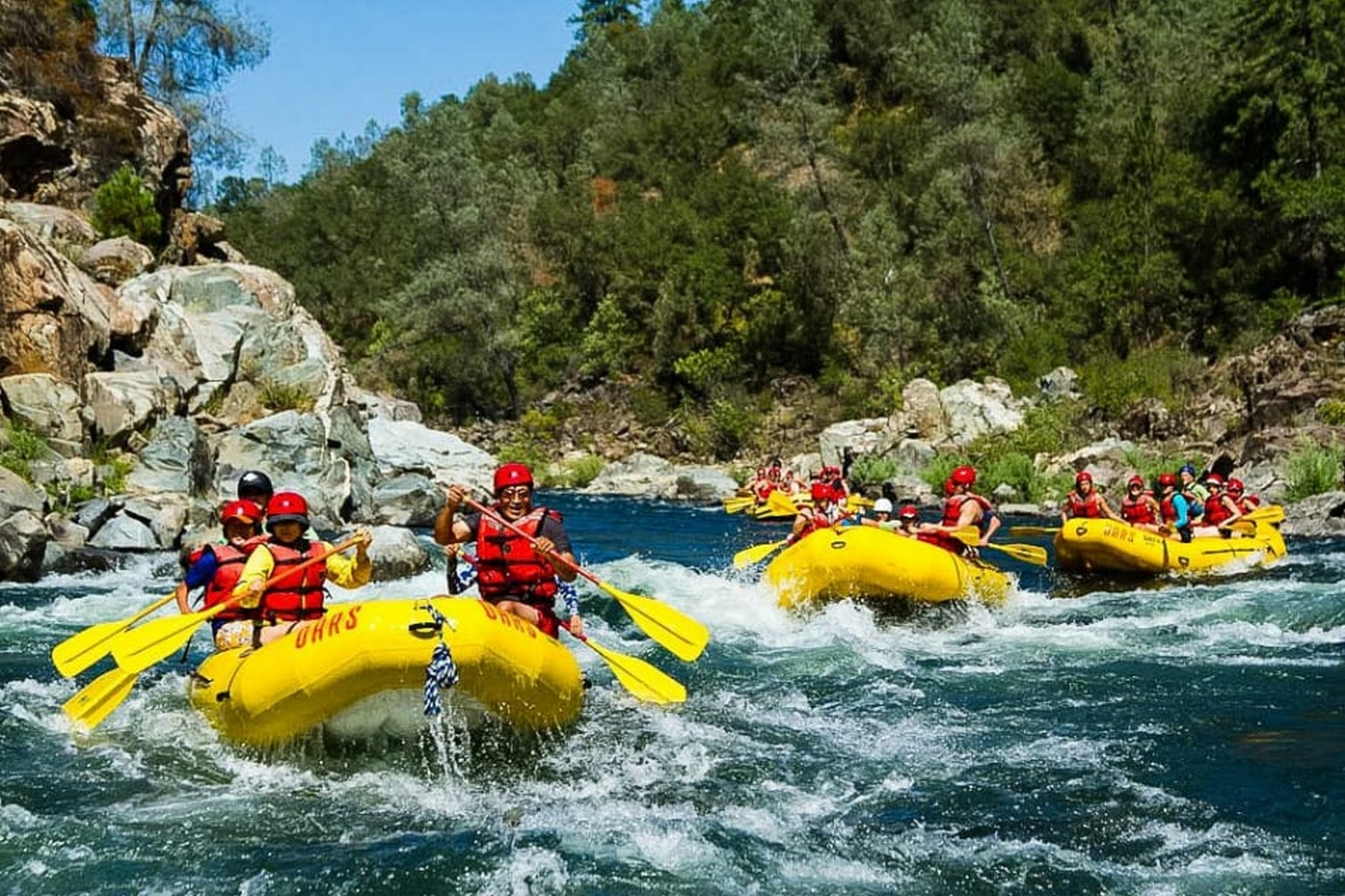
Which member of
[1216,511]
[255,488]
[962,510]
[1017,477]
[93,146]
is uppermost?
[93,146]

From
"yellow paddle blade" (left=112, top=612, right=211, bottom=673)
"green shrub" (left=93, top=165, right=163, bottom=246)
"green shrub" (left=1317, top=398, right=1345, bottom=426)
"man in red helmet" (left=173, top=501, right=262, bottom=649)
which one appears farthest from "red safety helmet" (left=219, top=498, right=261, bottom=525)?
"green shrub" (left=1317, top=398, right=1345, bottom=426)

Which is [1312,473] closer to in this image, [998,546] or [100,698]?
[998,546]

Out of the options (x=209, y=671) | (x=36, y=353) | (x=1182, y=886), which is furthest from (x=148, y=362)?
(x=1182, y=886)

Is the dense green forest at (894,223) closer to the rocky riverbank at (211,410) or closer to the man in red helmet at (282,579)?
the rocky riverbank at (211,410)

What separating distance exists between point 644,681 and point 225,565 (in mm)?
2575

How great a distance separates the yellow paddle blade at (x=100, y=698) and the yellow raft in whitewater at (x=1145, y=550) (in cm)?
1020

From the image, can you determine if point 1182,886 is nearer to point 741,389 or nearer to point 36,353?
point 36,353

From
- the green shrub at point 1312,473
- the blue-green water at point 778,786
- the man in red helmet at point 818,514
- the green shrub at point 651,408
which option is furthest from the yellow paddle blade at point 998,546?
the green shrub at point 651,408

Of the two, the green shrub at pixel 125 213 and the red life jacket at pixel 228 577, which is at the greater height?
the green shrub at pixel 125 213

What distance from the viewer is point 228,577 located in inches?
266

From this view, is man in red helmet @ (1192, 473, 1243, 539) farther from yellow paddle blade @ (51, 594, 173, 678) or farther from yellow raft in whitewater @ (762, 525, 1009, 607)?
yellow paddle blade @ (51, 594, 173, 678)

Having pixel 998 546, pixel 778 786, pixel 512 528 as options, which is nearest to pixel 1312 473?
pixel 998 546

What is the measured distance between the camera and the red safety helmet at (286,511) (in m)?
6.52

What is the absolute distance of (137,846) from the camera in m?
5.00
